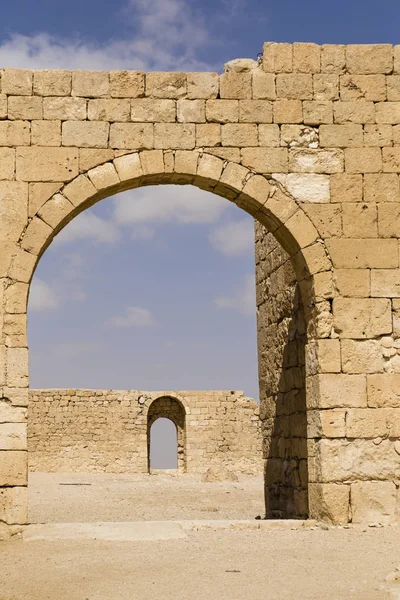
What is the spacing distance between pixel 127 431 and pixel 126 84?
13.0m

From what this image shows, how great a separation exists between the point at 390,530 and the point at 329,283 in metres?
2.30

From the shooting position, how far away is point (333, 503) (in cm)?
714

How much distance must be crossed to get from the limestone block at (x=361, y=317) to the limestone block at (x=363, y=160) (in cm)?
131

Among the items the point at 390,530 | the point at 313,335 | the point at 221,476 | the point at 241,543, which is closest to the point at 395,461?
the point at 390,530

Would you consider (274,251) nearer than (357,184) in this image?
No

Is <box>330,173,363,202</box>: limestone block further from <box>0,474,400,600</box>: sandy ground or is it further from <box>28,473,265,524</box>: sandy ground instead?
<box>28,473,265,524</box>: sandy ground

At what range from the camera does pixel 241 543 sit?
630cm

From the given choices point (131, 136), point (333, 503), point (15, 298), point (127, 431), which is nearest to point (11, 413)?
point (15, 298)

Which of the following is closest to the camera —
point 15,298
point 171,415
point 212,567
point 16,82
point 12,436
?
point 212,567

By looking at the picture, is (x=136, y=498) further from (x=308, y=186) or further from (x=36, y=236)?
(x=308, y=186)

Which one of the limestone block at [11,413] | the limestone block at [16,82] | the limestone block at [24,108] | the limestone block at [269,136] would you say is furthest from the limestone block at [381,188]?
the limestone block at [11,413]

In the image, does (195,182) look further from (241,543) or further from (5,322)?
(241,543)

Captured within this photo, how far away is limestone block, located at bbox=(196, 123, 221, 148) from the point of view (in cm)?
769

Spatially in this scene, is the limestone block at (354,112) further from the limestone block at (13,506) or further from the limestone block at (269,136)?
the limestone block at (13,506)
